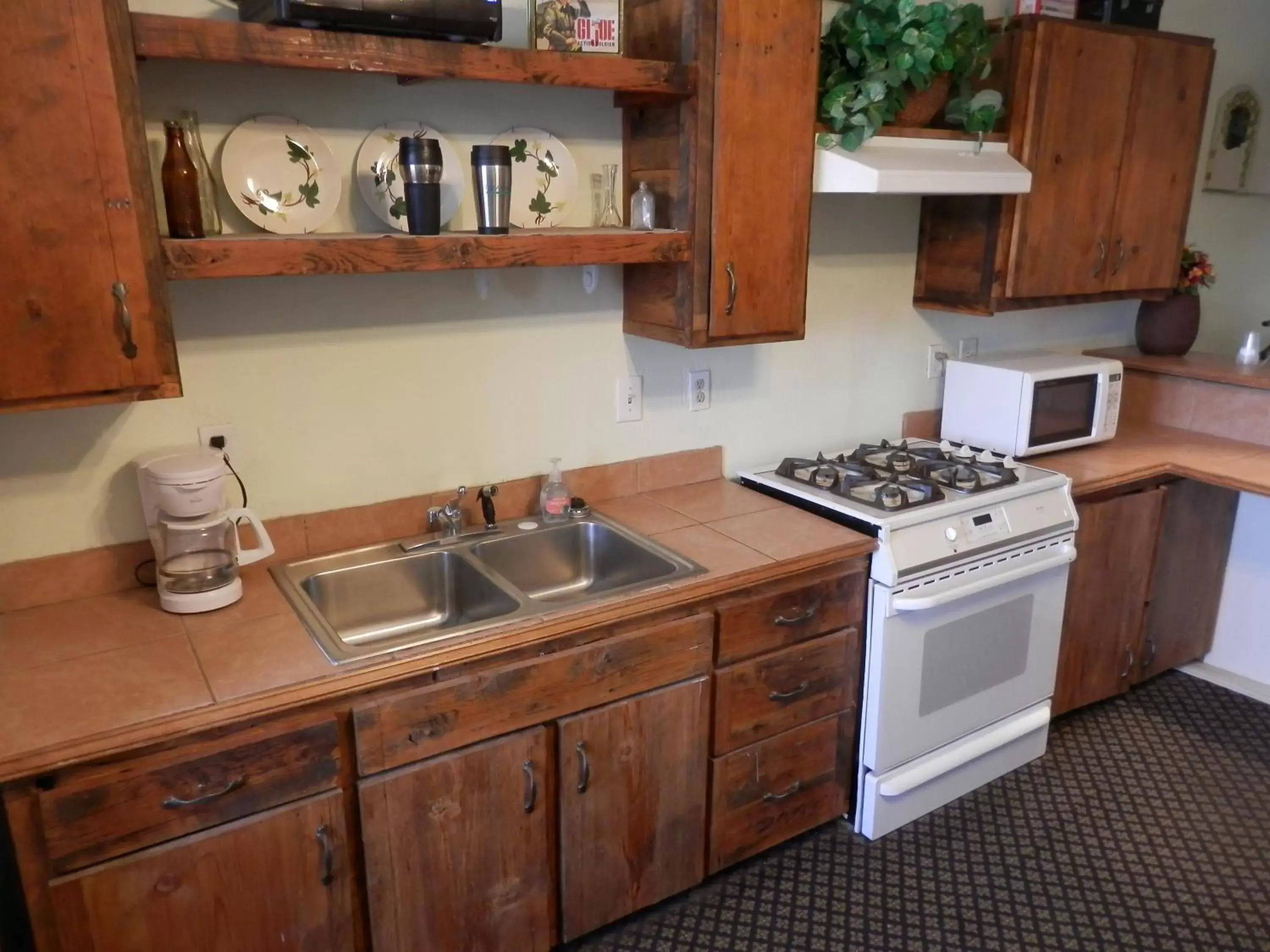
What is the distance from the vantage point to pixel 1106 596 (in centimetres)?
286

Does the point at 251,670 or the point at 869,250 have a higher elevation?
the point at 869,250

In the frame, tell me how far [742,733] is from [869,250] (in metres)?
1.51

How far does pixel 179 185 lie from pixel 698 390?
4.53 ft

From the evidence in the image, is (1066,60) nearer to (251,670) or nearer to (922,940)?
(922,940)

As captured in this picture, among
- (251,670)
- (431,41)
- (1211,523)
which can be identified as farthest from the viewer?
(1211,523)

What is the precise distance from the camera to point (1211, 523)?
3.12 m

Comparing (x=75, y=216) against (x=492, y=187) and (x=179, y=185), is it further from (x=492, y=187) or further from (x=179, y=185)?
(x=492, y=187)

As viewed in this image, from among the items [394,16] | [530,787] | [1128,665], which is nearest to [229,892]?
[530,787]

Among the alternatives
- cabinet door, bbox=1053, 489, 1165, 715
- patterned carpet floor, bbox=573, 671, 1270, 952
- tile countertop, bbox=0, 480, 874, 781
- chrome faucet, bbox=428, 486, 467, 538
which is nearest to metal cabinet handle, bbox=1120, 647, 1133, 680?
cabinet door, bbox=1053, 489, 1165, 715

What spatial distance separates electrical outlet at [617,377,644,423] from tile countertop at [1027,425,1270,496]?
124 cm

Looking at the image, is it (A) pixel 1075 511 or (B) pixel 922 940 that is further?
(A) pixel 1075 511

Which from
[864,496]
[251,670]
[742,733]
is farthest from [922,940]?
[251,670]

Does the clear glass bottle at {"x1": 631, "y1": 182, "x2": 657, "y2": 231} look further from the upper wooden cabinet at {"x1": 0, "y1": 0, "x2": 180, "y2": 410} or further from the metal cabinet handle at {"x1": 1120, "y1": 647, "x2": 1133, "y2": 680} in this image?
the metal cabinet handle at {"x1": 1120, "y1": 647, "x2": 1133, "y2": 680}

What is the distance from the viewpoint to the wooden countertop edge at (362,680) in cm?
139
